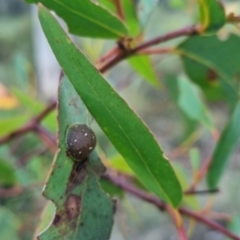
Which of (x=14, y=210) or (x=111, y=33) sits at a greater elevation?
(x=111, y=33)

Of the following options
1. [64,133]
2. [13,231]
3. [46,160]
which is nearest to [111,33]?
[64,133]

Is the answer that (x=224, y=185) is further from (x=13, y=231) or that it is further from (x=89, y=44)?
(x=89, y=44)

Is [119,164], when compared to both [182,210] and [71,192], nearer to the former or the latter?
[182,210]

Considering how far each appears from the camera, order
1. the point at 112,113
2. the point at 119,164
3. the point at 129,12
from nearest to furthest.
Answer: the point at 112,113 < the point at 129,12 < the point at 119,164

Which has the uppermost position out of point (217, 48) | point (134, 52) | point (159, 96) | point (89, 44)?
point (134, 52)

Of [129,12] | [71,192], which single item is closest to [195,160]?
[129,12]

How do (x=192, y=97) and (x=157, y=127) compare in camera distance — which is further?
(x=157, y=127)
